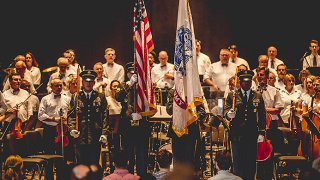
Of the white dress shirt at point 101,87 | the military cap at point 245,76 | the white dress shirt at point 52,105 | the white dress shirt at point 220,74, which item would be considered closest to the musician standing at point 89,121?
the white dress shirt at point 52,105

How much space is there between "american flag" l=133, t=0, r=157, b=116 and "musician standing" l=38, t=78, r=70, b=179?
1491 mm

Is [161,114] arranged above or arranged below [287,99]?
below

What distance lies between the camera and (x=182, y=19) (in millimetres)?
14023

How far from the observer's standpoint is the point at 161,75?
713 inches

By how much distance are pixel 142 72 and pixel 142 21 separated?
95cm

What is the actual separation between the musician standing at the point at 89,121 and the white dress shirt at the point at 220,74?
4.91 metres

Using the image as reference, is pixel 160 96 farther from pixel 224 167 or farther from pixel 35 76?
pixel 224 167

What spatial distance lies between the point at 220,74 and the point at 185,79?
4.58m

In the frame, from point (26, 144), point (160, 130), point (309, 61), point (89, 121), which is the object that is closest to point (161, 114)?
point (89, 121)

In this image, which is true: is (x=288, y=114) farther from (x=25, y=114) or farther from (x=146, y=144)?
(x=25, y=114)

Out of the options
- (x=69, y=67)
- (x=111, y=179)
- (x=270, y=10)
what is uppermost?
(x=270, y=10)

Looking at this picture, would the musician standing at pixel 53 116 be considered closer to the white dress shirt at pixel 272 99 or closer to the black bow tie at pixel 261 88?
the black bow tie at pixel 261 88

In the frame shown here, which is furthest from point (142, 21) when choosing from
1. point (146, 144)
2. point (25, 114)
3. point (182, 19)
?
point (25, 114)

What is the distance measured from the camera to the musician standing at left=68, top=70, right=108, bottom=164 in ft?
45.0
